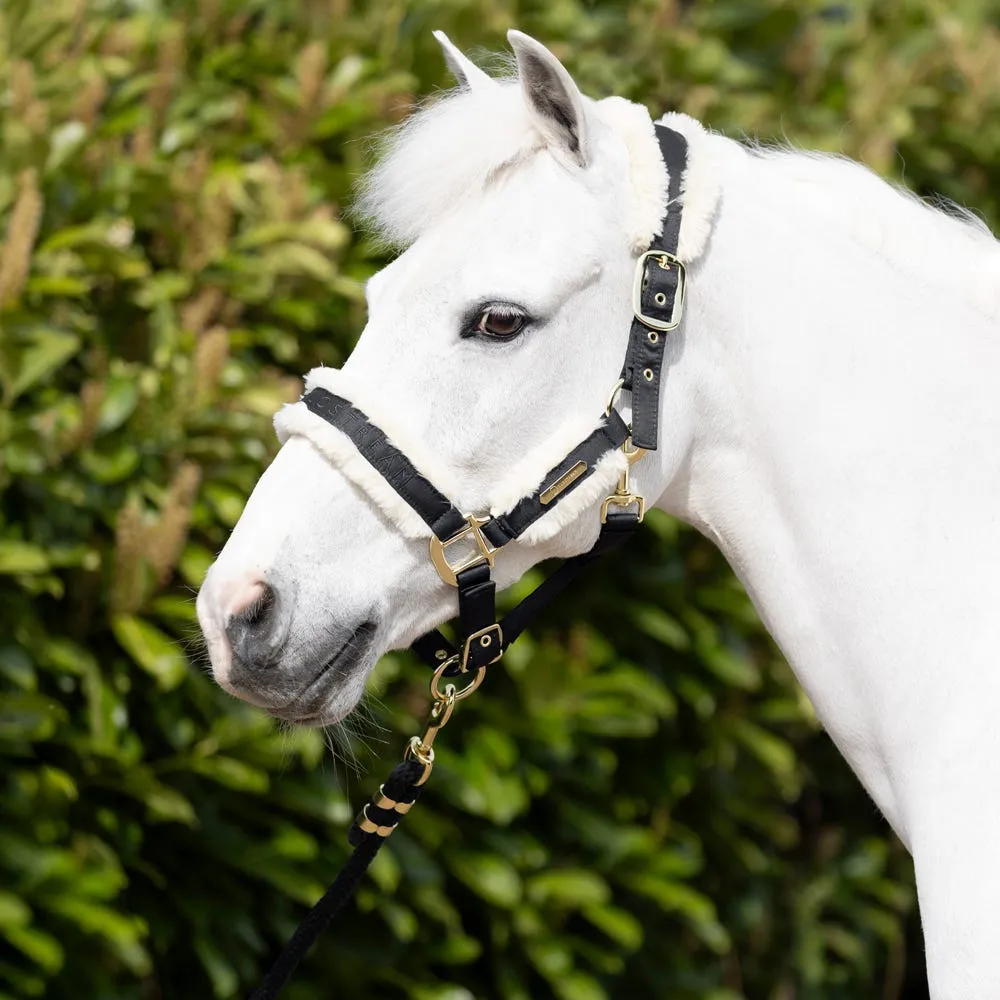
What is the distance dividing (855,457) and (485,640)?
1.90ft

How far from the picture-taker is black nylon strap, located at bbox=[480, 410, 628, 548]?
5.74ft

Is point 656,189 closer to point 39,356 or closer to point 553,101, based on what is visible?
point 553,101

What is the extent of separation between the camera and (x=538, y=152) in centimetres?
179

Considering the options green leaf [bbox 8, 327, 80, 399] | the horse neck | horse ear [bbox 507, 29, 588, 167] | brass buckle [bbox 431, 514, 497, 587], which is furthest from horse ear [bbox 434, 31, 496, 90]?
green leaf [bbox 8, 327, 80, 399]

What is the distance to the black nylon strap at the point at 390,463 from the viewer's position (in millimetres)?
1689

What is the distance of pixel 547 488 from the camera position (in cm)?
175

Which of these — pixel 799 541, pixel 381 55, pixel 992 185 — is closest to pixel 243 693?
pixel 799 541

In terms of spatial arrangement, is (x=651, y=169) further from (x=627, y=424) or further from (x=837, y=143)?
(x=837, y=143)

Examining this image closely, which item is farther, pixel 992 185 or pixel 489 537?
pixel 992 185

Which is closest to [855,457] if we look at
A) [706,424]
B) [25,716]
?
[706,424]

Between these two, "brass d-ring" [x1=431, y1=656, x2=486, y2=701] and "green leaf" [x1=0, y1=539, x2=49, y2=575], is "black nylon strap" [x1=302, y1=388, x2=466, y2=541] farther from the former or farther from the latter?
"green leaf" [x1=0, y1=539, x2=49, y2=575]

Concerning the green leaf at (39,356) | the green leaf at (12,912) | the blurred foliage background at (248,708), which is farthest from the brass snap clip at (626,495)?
the green leaf at (12,912)

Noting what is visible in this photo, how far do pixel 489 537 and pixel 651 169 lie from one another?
0.56 meters

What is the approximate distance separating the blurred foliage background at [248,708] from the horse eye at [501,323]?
1.12m
